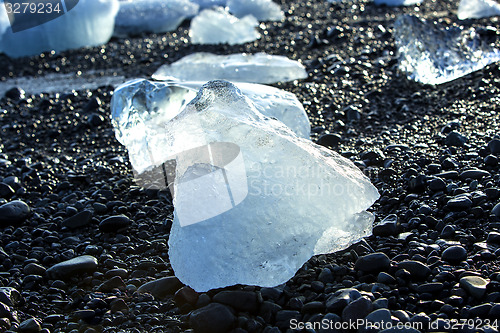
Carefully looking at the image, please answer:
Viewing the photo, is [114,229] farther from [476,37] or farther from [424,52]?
[476,37]

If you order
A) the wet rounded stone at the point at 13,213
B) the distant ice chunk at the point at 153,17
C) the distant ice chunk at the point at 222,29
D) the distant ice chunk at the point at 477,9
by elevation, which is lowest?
the distant ice chunk at the point at 153,17

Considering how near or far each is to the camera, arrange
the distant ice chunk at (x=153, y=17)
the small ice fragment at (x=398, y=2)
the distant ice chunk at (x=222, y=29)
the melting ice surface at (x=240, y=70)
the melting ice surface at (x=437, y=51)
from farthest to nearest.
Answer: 1. the distant ice chunk at (x=153, y=17)
2. the small ice fragment at (x=398, y=2)
3. the distant ice chunk at (x=222, y=29)
4. the melting ice surface at (x=240, y=70)
5. the melting ice surface at (x=437, y=51)

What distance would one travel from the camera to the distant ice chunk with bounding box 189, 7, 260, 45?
6387 mm

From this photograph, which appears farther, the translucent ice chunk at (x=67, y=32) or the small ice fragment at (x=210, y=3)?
the small ice fragment at (x=210, y=3)

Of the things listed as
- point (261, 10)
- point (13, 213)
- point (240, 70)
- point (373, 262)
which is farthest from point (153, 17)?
point (373, 262)

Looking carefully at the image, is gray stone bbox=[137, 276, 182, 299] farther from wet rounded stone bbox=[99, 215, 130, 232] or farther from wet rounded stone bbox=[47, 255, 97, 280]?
wet rounded stone bbox=[99, 215, 130, 232]

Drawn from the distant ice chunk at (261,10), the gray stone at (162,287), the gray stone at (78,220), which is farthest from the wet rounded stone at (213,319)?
the distant ice chunk at (261,10)

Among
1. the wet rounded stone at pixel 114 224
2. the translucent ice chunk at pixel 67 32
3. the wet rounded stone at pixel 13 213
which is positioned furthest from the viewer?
the translucent ice chunk at pixel 67 32

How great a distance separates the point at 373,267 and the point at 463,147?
53.2 inches

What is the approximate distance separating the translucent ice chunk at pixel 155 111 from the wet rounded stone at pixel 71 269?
959 millimetres

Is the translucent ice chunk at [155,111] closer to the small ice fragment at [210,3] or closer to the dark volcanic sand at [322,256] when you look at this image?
the dark volcanic sand at [322,256]

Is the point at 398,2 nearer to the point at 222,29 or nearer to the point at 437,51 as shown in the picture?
the point at 222,29

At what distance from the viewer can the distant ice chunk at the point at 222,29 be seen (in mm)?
6387

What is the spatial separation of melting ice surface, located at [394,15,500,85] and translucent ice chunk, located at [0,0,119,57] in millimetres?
4382
